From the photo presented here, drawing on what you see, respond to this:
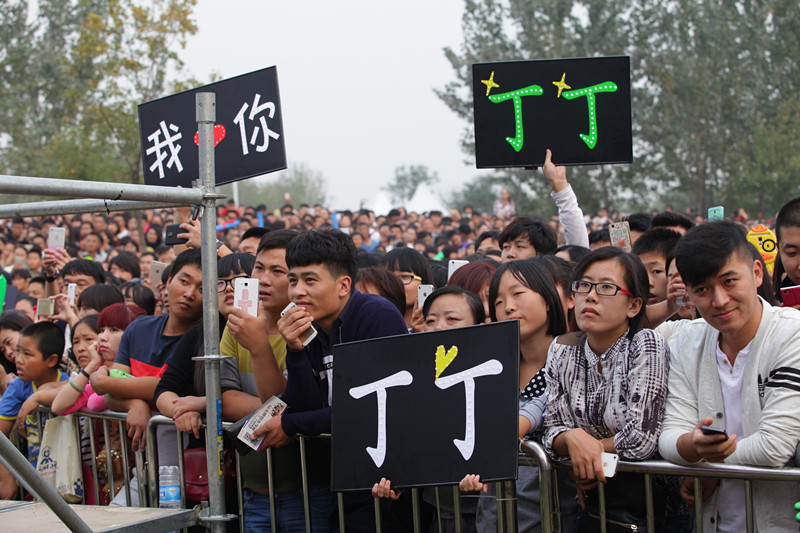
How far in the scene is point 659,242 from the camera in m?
4.87

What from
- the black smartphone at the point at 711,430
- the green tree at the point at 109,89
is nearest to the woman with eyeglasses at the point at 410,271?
the black smartphone at the point at 711,430

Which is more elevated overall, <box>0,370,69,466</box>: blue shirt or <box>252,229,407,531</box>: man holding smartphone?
<box>252,229,407,531</box>: man holding smartphone

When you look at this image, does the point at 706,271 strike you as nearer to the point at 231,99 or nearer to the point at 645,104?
the point at 231,99

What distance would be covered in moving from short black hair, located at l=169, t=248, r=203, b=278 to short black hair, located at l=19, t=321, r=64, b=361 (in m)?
1.29

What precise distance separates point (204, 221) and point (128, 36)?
65.3 feet

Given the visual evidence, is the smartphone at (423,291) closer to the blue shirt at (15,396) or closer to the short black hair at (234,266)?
the short black hair at (234,266)


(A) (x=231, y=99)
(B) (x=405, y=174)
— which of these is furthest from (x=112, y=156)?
(B) (x=405, y=174)

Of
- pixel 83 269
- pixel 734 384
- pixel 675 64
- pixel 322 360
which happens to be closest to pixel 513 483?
pixel 734 384

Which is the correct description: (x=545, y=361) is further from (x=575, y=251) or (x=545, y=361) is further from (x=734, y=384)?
(x=575, y=251)

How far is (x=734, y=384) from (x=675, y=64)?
33.5 metres

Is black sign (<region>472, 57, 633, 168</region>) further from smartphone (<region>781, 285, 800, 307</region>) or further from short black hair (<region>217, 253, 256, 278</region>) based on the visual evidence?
smartphone (<region>781, 285, 800, 307</region>)

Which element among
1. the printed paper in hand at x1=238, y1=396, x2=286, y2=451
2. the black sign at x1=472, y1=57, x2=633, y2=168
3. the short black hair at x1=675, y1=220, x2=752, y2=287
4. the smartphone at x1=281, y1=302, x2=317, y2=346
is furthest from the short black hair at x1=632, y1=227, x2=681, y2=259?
the printed paper in hand at x1=238, y1=396, x2=286, y2=451

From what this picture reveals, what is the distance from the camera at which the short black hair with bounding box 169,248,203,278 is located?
4.79 meters

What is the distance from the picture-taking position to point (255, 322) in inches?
145
